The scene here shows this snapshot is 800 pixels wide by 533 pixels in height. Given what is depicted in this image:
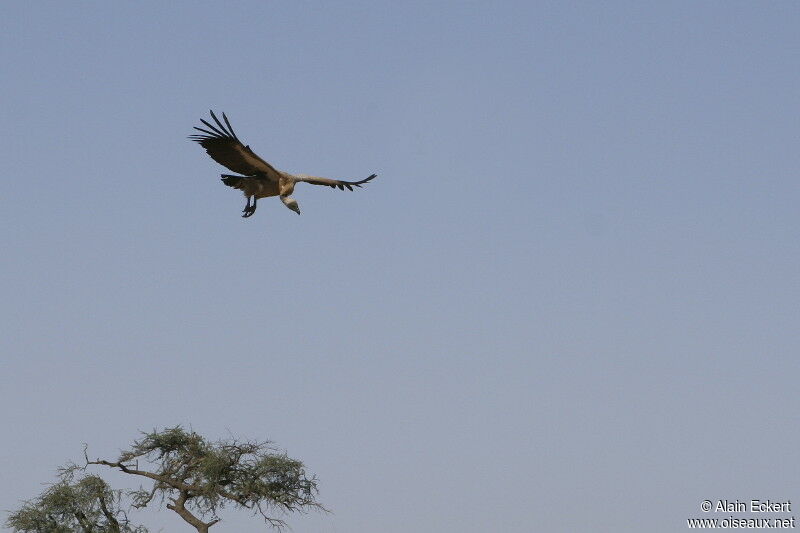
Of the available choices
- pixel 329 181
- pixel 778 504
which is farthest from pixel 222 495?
pixel 778 504

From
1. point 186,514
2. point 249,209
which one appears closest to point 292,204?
point 249,209

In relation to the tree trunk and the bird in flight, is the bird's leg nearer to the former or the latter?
the bird in flight

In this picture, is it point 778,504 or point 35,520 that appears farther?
point 35,520

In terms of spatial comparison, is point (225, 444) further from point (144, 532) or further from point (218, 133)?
point (218, 133)

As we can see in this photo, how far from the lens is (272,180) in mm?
24531

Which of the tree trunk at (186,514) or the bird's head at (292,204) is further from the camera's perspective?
the tree trunk at (186,514)

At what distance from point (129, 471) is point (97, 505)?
106 cm

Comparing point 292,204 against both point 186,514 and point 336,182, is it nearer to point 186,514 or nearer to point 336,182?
point 336,182

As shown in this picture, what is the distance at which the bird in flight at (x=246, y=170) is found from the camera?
2388cm

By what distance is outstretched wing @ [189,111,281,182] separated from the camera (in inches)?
938

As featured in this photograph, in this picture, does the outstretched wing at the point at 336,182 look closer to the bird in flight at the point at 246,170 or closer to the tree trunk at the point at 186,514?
the bird in flight at the point at 246,170

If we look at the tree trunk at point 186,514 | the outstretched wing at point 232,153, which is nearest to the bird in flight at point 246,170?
the outstretched wing at point 232,153

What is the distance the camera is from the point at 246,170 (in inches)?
961

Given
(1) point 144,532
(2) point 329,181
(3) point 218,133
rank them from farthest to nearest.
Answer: (1) point 144,532 < (2) point 329,181 < (3) point 218,133
